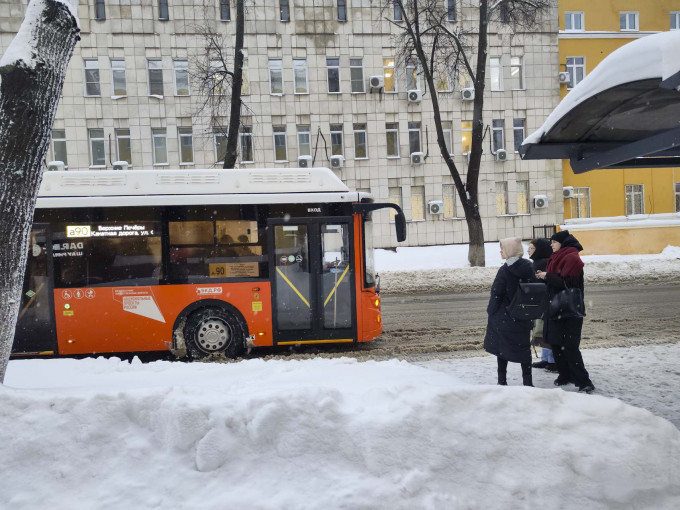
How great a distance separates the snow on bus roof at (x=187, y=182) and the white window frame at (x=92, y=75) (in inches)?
871

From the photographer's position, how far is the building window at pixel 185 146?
1118 inches

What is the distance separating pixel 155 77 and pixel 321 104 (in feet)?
29.9

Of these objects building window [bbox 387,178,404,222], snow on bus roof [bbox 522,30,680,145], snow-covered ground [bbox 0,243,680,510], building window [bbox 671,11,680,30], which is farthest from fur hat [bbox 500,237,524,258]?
building window [bbox 671,11,680,30]

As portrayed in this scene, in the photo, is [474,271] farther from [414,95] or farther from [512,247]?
[414,95]

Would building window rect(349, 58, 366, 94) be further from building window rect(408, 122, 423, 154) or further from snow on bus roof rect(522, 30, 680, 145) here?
snow on bus roof rect(522, 30, 680, 145)

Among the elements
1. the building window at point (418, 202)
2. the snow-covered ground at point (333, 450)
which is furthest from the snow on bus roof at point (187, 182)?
the building window at point (418, 202)

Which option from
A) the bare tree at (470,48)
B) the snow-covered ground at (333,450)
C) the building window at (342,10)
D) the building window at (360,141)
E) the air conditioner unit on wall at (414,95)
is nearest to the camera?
the snow-covered ground at (333,450)

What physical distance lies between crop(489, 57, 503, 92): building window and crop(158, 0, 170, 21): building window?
18259 millimetres

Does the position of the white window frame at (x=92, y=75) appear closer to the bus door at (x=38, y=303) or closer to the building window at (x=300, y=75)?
the building window at (x=300, y=75)

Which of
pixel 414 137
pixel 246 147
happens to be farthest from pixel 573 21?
pixel 246 147

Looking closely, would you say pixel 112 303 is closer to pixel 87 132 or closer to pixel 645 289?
pixel 645 289

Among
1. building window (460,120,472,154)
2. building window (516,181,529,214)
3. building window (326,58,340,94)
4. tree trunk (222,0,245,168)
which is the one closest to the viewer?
tree trunk (222,0,245,168)

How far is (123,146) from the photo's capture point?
28.2 meters

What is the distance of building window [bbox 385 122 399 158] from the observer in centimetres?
2969
